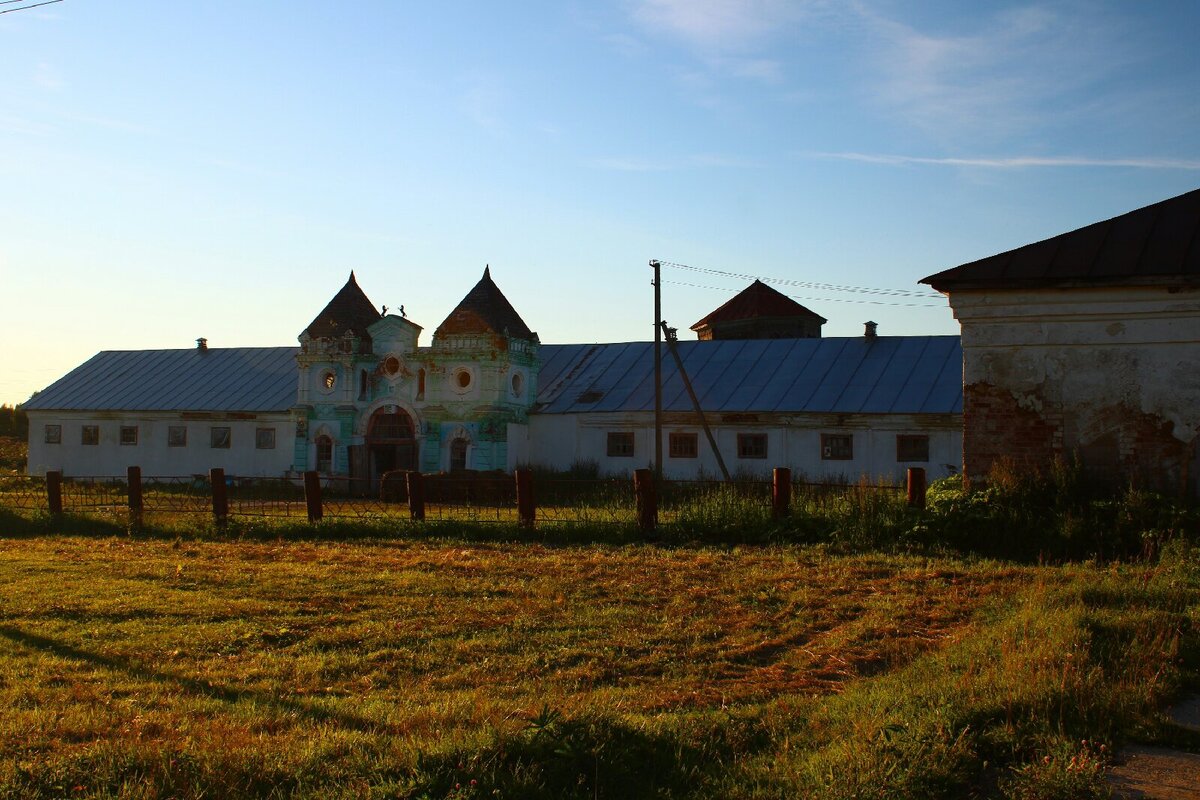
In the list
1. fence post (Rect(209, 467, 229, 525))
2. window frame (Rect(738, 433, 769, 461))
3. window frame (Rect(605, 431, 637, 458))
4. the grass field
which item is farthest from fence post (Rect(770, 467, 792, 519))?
window frame (Rect(605, 431, 637, 458))

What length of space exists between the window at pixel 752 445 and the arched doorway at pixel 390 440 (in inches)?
404

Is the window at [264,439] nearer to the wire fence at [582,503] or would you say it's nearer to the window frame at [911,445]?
the wire fence at [582,503]

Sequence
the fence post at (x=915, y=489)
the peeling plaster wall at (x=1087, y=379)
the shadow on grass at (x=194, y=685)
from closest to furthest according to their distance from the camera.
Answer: the shadow on grass at (x=194, y=685) < the peeling plaster wall at (x=1087, y=379) < the fence post at (x=915, y=489)

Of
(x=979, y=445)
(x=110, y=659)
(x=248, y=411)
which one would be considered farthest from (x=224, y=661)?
(x=248, y=411)

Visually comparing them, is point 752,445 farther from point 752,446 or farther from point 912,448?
point 912,448

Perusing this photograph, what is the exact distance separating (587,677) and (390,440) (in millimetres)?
28223

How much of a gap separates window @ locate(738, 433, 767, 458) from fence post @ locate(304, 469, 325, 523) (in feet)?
52.5

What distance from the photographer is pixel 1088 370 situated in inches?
564

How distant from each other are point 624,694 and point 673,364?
28413mm

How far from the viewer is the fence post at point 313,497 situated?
57.5ft

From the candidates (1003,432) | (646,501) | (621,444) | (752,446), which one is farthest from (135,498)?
(752,446)

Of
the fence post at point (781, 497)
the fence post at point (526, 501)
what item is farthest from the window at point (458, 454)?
the fence post at point (781, 497)

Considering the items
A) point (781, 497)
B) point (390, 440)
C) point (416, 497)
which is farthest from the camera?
point (390, 440)

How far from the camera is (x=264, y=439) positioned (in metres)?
37.7
